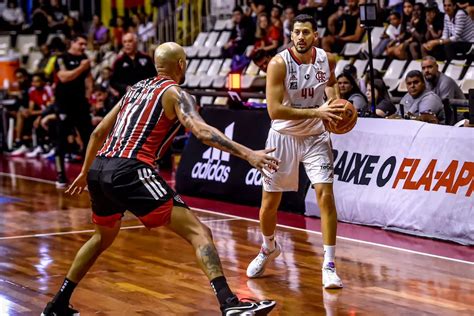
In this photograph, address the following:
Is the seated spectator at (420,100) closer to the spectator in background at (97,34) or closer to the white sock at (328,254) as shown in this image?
the white sock at (328,254)

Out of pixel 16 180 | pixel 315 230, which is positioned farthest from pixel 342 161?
pixel 16 180

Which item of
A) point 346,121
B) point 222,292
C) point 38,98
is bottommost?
point 38,98

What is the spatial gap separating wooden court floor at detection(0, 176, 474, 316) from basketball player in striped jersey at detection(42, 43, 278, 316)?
0.70 metres

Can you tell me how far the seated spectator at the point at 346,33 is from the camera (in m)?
16.3

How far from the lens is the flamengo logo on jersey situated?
39.2ft

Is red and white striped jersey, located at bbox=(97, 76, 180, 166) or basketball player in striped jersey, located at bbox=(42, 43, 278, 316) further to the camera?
red and white striped jersey, located at bbox=(97, 76, 180, 166)

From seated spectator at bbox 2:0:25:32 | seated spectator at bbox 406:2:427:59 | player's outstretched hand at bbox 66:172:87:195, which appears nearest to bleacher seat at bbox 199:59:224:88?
seated spectator at bbox 406:2:427:59

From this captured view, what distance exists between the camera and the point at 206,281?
7312 mm

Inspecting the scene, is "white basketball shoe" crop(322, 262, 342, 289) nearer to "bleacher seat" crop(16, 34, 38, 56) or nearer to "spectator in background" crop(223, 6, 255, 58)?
"spectator in background" crop(223, 6, 255, 58)

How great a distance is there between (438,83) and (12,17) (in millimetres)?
17939

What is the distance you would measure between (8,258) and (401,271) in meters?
3.31

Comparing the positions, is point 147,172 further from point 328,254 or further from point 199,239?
point 328,254

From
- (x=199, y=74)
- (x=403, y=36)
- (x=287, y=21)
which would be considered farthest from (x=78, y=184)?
(x=199, y=74)

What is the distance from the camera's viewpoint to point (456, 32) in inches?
553
